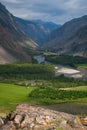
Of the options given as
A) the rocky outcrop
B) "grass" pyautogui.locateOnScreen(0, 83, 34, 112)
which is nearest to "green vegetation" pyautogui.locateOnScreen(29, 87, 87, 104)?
"grass" pyautogui.locateOnScreen(0, 83, 34, 112)

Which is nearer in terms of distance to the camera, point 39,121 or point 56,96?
point 39,121

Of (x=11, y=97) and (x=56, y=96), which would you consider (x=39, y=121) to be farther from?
(x=56, y=96)

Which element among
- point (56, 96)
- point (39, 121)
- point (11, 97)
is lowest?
point (39, 121)

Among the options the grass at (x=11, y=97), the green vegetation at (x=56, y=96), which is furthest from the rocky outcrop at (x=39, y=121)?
the green vegetation at (x=56, y=96)

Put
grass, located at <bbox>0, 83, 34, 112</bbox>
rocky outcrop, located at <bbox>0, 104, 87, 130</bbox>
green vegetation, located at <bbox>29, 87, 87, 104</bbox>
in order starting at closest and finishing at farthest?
rocky outcrop, located at <bbox>0, 104, 87, 130</bbox> < grass, located at <bbox>0, 83, 34, 112</bbox> < green vegetation, located at <bbox>29, 87, 87, 104</bbox>

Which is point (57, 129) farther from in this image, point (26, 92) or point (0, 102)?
point (26, 92)

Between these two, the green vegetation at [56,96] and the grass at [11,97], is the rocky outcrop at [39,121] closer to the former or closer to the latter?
the grass at [11,97]

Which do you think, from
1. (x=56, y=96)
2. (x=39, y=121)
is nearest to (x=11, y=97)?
(x=56, y=96)

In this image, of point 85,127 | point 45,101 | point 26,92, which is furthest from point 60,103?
point 85,127

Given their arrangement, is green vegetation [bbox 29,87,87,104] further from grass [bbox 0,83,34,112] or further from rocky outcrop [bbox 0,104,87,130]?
rocky outcrop [bbox 0,104,87,130]
